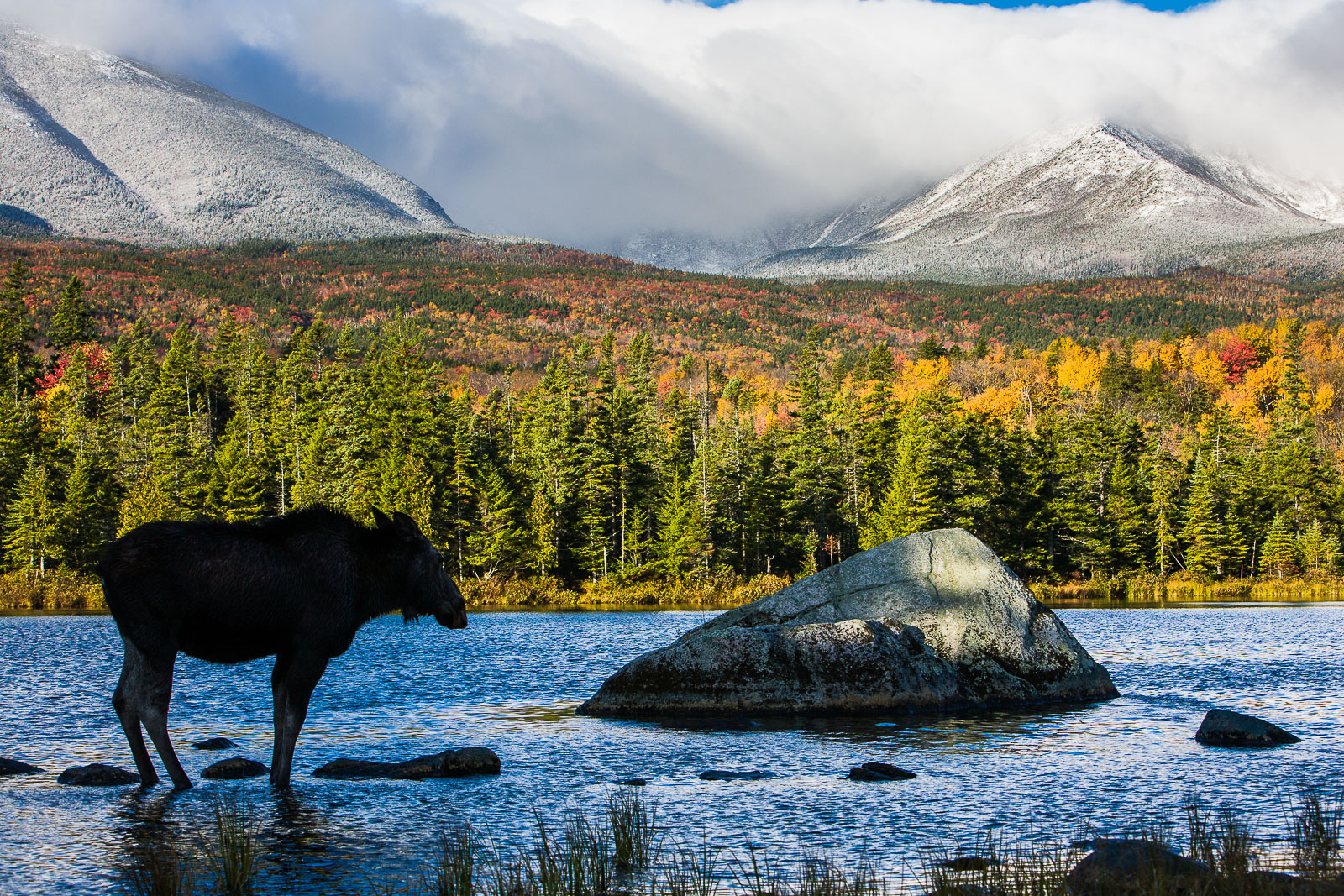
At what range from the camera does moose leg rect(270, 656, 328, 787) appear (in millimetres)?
11836

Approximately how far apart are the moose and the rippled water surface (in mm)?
1066

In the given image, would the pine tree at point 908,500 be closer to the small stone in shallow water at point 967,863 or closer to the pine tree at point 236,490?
the pine tree at point 236,490

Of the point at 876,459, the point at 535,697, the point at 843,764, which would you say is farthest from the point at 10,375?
the point at 843,764

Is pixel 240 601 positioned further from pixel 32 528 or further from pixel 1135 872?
pixel 32 528

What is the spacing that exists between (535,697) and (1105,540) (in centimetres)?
7086

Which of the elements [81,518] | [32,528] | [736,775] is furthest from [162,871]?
[81,518]

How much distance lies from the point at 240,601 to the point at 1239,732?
43.2ft

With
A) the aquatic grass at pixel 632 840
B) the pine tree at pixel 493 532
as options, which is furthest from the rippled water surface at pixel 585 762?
the pine tree at pixel 493 532

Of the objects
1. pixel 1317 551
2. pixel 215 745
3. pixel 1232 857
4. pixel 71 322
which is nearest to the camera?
pixel 1232 857

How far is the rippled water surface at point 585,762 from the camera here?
10.4 metres

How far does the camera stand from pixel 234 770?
13.0 metres

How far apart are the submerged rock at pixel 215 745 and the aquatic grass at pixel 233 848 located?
149 inches

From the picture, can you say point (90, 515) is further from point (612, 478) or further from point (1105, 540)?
point (1105, 540)

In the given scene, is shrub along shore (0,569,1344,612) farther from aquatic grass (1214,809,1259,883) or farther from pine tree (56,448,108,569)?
aquatic grass (1214,809,1259,883)
